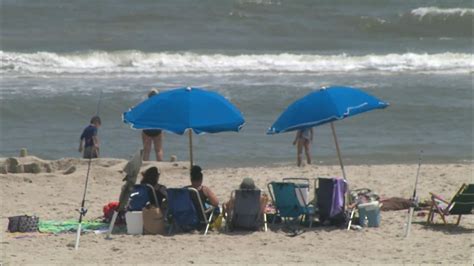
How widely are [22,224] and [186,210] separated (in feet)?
5.82

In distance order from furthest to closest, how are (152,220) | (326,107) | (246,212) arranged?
1. (326,107)
2. (246,212)
3. (152,220)

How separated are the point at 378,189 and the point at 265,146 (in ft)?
13.9

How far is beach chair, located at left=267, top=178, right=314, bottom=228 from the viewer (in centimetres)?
1123

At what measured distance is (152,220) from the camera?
11.0m

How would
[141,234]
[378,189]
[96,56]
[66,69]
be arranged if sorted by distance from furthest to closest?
1. [96,56]
2. [66,69]
3. [378,189]
4. [141,234]

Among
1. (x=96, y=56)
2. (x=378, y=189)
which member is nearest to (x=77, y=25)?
(x=96, y=56)

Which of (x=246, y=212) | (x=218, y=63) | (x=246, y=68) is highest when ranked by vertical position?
(x=218, y=63)

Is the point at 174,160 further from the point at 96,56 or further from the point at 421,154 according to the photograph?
the point at 96,56

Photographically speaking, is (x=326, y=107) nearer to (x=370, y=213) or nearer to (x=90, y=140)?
(x=370, y=213)

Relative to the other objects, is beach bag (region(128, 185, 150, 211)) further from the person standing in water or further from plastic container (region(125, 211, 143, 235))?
the person standing in water

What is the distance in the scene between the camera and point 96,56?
2919 centimetres

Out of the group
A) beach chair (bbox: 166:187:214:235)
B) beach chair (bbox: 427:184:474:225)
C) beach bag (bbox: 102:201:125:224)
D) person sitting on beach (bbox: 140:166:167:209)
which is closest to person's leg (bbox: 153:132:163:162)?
beach bag (bbox: 102:201:125:224)

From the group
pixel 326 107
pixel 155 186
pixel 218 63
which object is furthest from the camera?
pixel 218 63

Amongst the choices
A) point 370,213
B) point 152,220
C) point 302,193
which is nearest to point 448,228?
point 370,213
